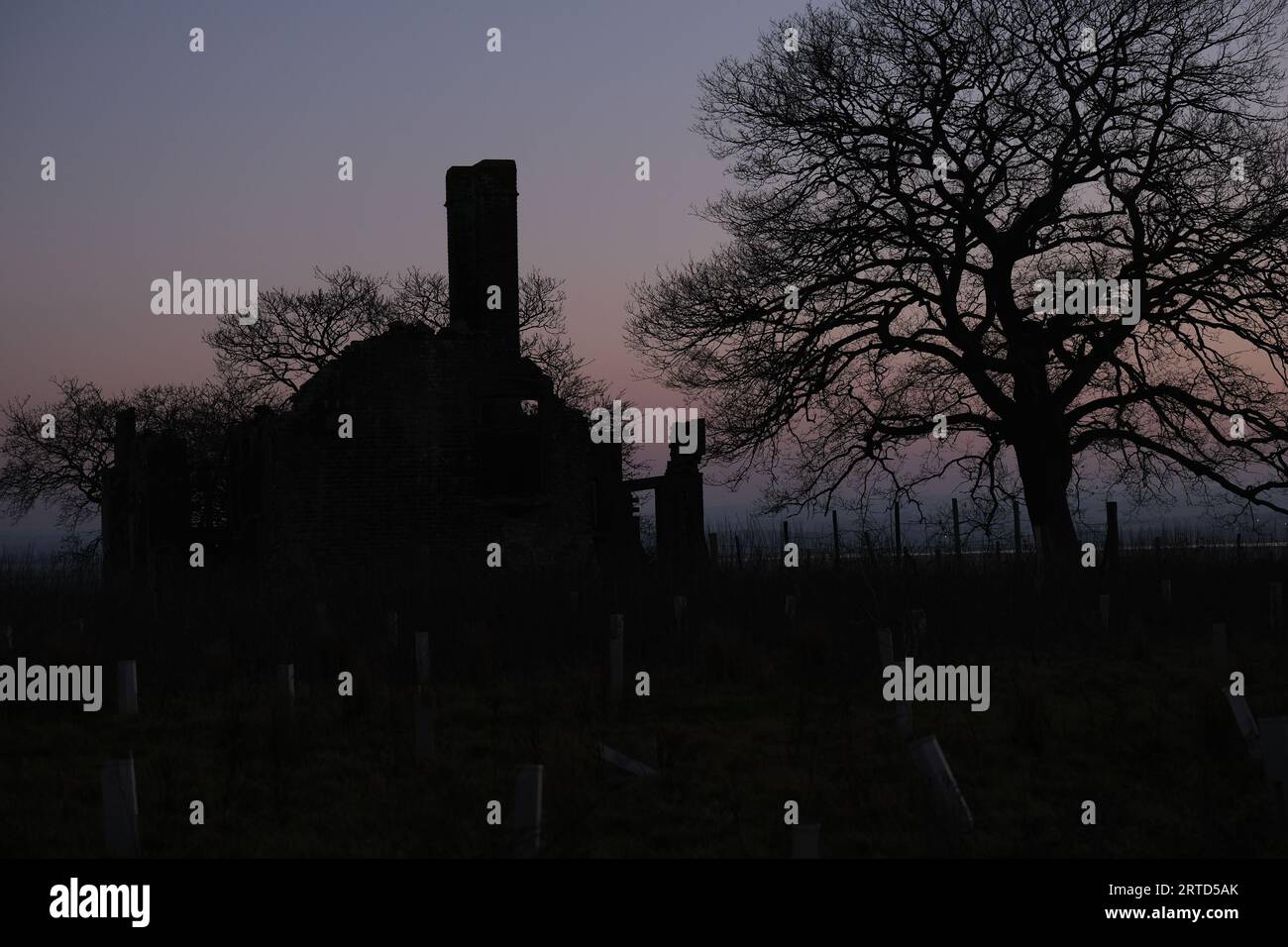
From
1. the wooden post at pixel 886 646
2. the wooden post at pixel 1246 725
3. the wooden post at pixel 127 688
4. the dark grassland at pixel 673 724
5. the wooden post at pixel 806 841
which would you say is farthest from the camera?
the wooden post at pixel 127 688

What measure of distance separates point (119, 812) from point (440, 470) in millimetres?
16343

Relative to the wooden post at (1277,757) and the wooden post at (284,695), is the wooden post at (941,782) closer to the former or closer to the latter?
the wooden post at (1277,757)

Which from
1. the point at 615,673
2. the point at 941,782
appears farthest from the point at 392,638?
the point at 941,782

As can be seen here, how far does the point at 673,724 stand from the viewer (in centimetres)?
1134

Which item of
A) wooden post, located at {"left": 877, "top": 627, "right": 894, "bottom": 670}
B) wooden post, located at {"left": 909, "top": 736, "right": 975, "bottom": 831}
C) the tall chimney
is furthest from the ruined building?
wooden post, located at {"left": 909, "top": 736, "right": 975, "bottom": 831}

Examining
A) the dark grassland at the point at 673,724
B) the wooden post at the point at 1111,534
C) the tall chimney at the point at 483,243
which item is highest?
the tall chimney at the point at 483,243

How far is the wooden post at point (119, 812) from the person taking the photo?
7.00m

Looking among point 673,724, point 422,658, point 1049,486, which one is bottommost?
point 673,724

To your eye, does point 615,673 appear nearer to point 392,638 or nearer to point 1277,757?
point 392,638

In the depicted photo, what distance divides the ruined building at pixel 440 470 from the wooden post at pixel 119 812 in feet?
47.1

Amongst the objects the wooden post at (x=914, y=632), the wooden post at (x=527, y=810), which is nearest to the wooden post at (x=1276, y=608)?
the wooden post at (x=914, y=632)

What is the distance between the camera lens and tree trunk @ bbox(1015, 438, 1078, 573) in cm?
2397

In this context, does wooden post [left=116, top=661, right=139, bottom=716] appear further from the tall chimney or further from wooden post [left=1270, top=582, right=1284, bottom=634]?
the tall chimney
